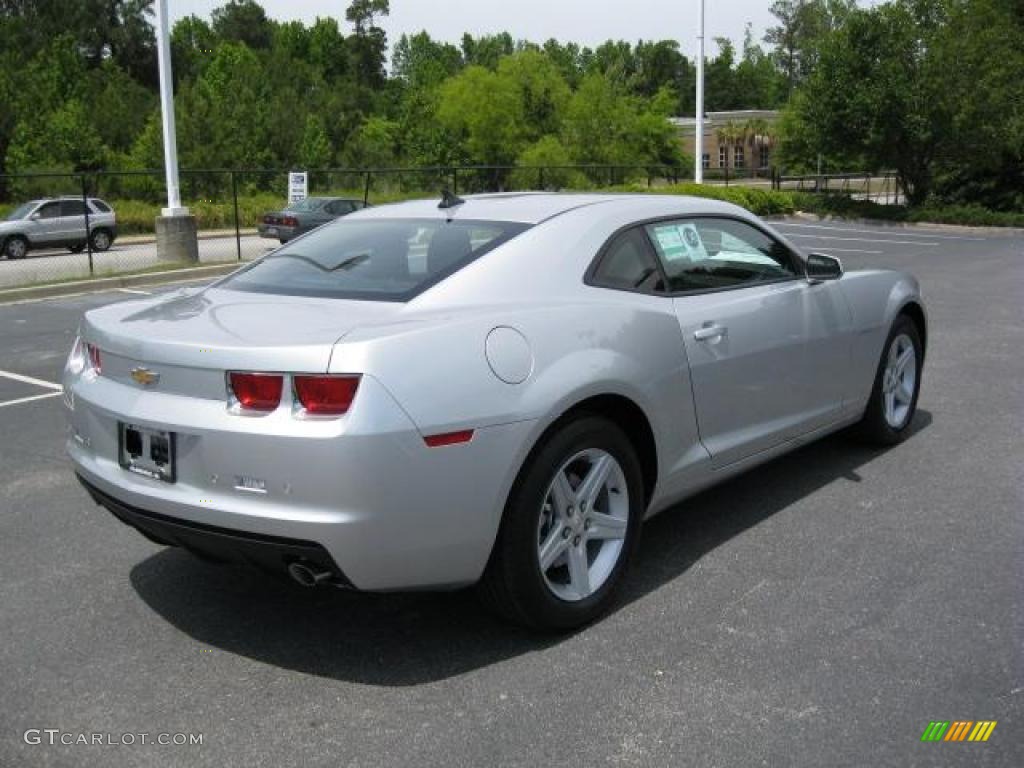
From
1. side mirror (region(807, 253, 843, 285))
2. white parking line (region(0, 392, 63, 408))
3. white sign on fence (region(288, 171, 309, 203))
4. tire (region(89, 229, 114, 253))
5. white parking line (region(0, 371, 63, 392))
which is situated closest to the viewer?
side mirror (region(807, 253, 843, 285))

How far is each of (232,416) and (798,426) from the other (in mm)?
2774

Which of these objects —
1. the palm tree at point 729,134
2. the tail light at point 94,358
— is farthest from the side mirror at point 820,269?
the palm tree at point 729,134

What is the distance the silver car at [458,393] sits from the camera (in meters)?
3.11

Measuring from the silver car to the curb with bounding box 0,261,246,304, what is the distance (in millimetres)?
11992

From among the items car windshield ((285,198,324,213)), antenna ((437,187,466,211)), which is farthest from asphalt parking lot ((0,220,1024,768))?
car windshield ((285,198,324,213))

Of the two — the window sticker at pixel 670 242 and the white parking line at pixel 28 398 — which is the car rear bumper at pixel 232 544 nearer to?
the window sticker at pixel 670 242

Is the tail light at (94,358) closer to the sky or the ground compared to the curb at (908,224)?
closer to the ground

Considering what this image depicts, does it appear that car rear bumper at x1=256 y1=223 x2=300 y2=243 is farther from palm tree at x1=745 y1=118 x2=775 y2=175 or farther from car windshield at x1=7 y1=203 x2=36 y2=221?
palm tree at x1=745 y1=118 x2=775 y2=175

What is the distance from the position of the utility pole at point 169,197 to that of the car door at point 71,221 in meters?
9.71

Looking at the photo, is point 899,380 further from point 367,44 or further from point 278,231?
point 367,44

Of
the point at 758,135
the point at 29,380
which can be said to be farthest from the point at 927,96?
the point at 758,135

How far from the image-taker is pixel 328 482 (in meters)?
3.04

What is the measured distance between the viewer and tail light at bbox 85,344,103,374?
3.73 m

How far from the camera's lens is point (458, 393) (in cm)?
322
